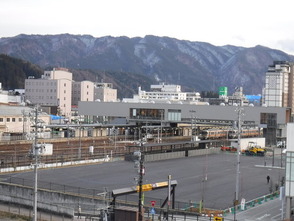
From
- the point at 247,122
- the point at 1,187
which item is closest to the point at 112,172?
the point at 1,187

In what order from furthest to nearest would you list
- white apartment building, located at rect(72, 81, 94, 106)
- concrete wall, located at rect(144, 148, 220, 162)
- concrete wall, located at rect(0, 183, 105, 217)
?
white apartment building, located at rect(72, 81, 94, 106)
concrete wall, located at rect(144, 148, 220, 162)
concrete wall, located at rect(0, 183, 105, 217)

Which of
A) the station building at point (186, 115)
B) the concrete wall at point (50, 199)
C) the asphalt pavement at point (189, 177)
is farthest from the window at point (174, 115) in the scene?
the concrete wall at point (50, 199)

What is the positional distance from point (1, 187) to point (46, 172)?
7013 millimetres

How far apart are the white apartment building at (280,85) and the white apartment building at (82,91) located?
44.7 meters

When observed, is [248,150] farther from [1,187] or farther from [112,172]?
[1,187]

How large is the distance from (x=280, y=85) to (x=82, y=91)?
162ft

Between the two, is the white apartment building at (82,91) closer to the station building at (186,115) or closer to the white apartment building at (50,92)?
the white apartment building at (50,92)

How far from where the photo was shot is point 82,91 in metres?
130

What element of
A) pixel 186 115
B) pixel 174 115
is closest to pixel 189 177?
pixel 186 115

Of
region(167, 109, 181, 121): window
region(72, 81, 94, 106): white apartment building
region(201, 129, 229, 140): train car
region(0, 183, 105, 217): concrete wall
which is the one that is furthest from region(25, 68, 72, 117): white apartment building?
region(0, 183, 105, 217): concrete wall

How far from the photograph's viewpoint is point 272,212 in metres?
25.3

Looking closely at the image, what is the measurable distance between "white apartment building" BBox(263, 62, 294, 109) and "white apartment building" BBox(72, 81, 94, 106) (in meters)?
44.7

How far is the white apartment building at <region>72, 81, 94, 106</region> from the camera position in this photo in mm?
129625

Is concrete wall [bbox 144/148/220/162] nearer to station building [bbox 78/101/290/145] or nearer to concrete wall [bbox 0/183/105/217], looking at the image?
station building [bbox 78/101/290/145]
